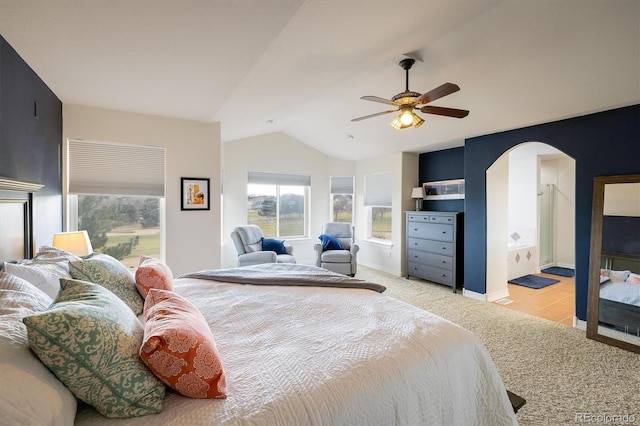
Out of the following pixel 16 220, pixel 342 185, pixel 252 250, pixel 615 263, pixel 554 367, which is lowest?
pixel 554 367

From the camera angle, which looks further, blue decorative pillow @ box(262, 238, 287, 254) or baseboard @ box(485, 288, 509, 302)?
blue decorative pillow @ box(262, 238, 287, 254)

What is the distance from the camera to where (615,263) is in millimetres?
3014

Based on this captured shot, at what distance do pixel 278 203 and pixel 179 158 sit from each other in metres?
2.74

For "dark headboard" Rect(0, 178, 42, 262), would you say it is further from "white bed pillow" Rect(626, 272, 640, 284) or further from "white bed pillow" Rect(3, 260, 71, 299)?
"white bed pillow" Rect(626, 272, 640, 284)

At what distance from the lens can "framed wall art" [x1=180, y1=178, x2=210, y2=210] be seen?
3.80 metres

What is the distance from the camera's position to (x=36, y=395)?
788mm

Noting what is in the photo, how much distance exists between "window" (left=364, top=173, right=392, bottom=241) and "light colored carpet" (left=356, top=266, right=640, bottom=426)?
2.47 m

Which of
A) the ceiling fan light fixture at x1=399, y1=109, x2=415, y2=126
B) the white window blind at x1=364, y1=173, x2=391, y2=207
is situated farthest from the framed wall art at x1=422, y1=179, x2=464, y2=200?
the ceiling fan light fixture at x1=399, y1=109, x2=415, y2=126

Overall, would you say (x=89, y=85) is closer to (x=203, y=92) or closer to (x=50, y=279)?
(x=203, y=92)

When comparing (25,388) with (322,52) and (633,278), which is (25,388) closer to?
(322,52)

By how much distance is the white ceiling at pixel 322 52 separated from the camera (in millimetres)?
1736

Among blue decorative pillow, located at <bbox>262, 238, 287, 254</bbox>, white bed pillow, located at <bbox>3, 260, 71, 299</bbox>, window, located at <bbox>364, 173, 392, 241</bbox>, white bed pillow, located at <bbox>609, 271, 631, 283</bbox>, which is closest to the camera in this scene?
white bed pillow, located at <bbox>3, 260, 71, 299</bbox>

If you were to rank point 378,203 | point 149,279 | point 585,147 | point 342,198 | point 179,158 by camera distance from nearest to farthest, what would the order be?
point 149,279
point 585,147
point 179,158
point 378,203
point 342,198

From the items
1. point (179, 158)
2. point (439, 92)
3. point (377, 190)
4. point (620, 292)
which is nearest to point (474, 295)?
point (620, 292)
